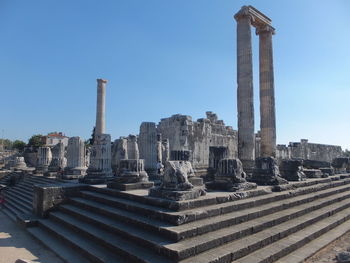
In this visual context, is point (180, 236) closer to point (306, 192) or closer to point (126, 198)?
point (126, 198)

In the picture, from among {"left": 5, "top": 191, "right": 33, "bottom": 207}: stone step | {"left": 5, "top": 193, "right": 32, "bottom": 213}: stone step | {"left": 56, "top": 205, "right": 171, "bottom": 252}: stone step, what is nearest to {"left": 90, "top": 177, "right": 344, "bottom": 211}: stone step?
{"left": 56, "top": 205, "right": 171, "bottom": 252}: stone step

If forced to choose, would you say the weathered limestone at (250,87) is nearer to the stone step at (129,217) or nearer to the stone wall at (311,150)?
the stone step at (129,217)

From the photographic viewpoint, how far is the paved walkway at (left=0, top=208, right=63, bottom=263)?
15.4 feet

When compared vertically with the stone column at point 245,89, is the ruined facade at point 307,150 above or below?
below

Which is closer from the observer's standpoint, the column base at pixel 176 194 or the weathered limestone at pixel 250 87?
the column base at pixel 176 194

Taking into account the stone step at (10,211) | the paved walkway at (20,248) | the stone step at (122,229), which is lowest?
the stone step at (10,211)

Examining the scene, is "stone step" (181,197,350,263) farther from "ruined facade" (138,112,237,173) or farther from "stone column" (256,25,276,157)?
"stone column" (256,25,276,157)

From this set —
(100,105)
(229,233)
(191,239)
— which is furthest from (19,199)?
(100,105)

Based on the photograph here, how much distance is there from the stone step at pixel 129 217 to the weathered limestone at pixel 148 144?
13.7ft

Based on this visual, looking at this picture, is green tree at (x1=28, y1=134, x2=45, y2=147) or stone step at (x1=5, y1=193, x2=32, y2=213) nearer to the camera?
stone step at (x1=5, y1=193, x2=32, y2=213)

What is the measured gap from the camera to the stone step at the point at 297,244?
398cm

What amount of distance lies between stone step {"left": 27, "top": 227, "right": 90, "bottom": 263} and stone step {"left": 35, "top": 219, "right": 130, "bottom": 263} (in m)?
0.04

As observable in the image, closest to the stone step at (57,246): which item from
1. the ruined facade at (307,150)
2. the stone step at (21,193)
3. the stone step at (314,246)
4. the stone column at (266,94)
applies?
the stone step at (314,246)

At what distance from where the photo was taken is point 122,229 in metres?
4.58
